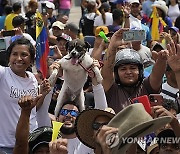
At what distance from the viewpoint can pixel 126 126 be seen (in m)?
2.68

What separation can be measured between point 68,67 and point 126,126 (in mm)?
2720

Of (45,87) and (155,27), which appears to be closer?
(45,87)

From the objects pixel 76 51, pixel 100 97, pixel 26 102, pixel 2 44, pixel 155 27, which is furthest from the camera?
pixel 155 27

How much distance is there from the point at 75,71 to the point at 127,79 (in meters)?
0.66

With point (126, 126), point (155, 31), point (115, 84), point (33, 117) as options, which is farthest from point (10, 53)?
point (155, 31)

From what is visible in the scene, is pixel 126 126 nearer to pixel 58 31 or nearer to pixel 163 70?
pixel 163 70

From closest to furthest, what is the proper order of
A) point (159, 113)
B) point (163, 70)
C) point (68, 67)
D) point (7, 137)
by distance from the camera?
point (159, 113) → point (7, 137) → point (163, 70) → point (68, 67)

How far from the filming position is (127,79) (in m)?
4.94

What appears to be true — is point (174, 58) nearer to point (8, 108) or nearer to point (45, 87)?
point (45, 87)

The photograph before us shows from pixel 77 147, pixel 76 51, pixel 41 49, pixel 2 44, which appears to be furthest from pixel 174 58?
pixel 2 44

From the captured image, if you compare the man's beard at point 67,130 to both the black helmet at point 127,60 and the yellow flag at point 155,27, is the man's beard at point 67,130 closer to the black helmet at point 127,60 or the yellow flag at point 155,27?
the black helmet at point 127,60

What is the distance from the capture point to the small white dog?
531 cm

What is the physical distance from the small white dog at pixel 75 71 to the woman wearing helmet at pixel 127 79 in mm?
154

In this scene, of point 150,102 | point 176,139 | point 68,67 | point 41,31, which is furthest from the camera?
point 41,31
